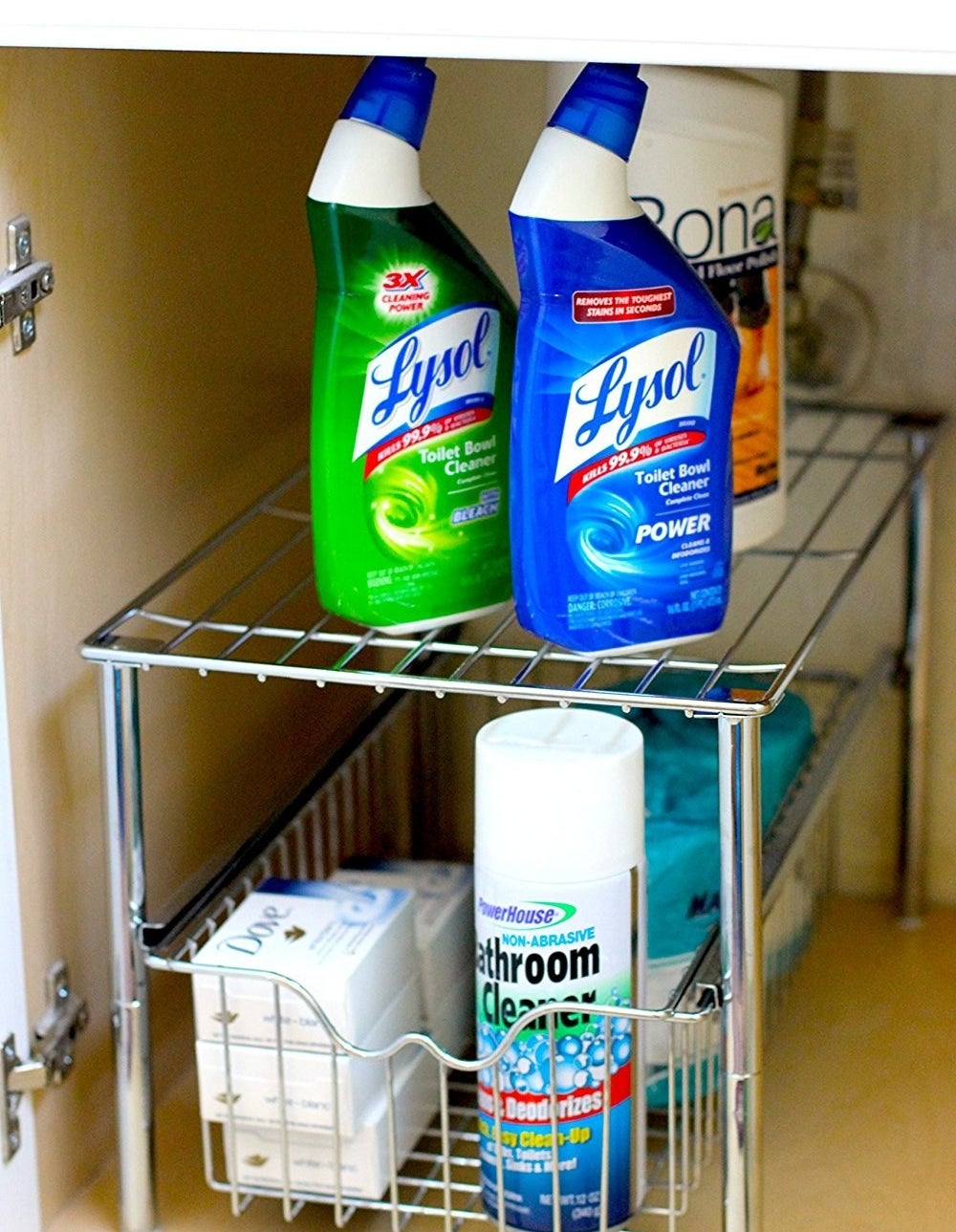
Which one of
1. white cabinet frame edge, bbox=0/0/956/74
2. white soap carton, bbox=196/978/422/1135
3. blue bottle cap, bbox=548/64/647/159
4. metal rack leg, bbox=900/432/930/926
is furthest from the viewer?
metal rack leg, bbox=900/432/930/926

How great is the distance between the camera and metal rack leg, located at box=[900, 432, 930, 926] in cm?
111

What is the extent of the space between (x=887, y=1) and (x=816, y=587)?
0.59 m

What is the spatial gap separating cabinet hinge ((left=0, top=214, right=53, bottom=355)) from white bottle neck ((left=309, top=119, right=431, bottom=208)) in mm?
116

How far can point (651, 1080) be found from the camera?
937 millimetres

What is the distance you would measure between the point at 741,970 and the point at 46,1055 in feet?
0.98

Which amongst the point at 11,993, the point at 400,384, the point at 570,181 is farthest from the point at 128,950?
the point at 570,181

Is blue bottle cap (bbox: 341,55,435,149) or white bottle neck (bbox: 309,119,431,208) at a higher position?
blue bottle cap (bbox: 341,55,435,149)

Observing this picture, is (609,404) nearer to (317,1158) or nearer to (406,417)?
(406,417)

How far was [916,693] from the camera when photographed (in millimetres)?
1144

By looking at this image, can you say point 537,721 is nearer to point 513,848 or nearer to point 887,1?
point 513,848

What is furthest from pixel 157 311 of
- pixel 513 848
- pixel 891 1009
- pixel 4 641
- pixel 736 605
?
pixel 891 1009

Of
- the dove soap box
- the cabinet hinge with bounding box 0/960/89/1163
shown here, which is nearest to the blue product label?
the dove soap box

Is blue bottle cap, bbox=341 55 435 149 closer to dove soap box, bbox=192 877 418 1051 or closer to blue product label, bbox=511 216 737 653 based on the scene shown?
A: blue product label, bbox=511 216 737 653

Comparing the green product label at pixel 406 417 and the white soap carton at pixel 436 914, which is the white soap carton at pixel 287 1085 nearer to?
the white soap carton at pixel 436 914
